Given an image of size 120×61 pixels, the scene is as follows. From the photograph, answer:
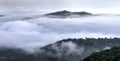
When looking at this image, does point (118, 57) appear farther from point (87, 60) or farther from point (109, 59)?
point (87, 60)

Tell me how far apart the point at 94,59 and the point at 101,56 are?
4504 millimetres

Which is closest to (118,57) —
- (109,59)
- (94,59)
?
(109,59)

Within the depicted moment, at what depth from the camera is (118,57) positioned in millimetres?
132500

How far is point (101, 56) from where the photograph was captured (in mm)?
151000

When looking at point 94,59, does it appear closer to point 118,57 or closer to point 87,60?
point 87,60

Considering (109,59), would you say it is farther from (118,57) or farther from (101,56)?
(101,56)

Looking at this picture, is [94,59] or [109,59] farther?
[94,59]

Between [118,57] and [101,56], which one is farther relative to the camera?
[101,56]

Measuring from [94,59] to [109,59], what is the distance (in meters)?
13.8

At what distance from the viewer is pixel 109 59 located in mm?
136375

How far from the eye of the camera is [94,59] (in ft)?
489

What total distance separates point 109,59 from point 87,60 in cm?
1831

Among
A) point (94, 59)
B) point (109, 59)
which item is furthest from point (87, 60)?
point (109, 59)

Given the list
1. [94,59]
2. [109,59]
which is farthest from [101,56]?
[109,59]
